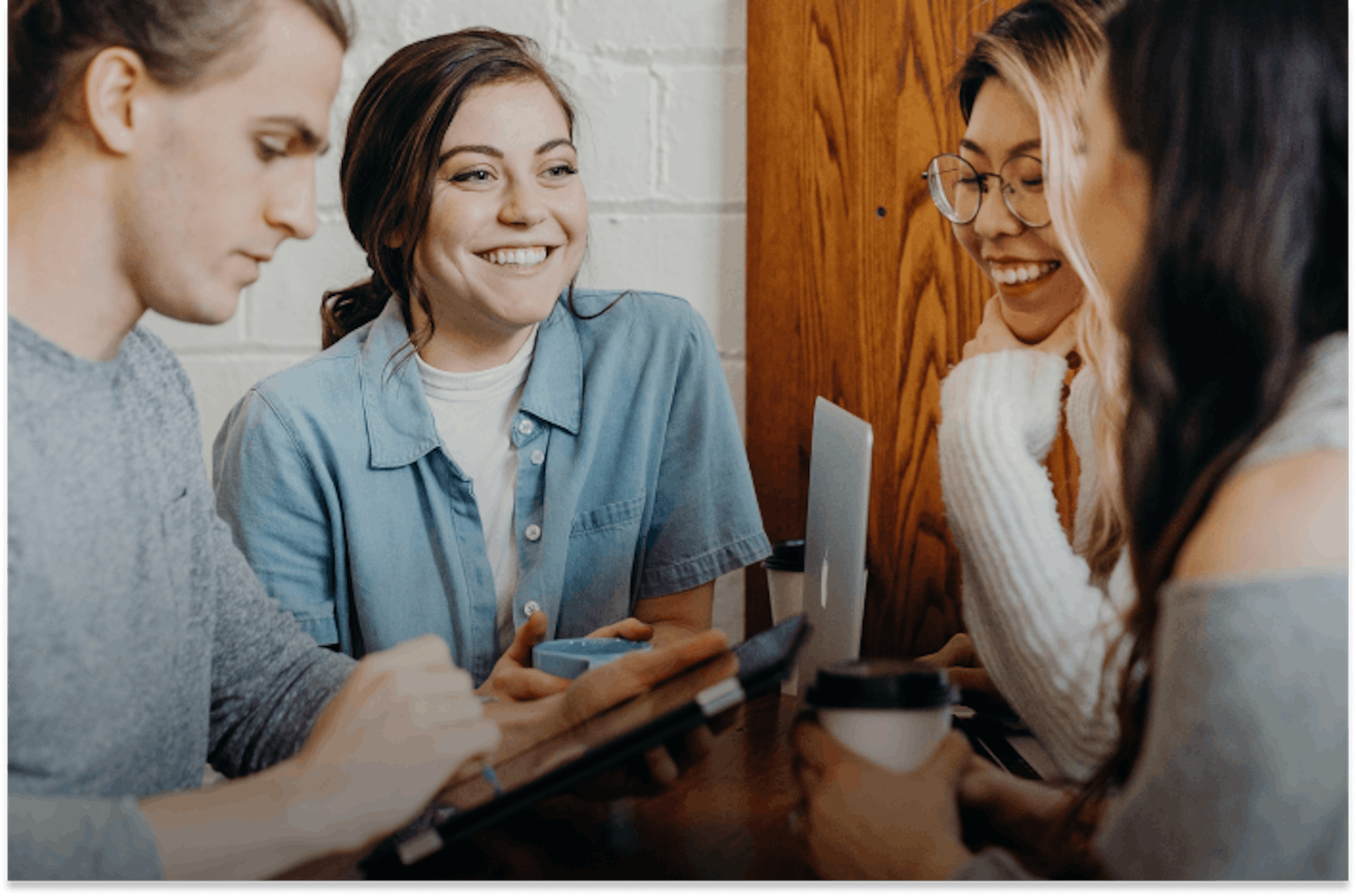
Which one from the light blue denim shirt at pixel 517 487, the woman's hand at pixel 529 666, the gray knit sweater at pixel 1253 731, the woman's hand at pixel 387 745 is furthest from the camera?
the light blue denim shirt at pixel 517 487

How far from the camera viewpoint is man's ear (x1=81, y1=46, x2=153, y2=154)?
21.7 inches

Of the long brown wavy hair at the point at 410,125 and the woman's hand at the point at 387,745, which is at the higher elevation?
the long brown wavy hair at the point at 410,125

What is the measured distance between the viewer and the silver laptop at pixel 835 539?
0.75 m

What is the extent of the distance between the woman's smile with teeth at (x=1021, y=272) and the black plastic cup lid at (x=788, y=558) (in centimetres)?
29

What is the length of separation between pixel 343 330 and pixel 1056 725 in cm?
71

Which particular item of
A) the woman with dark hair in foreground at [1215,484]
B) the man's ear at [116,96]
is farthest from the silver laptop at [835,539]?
the man's ear at [116,96]

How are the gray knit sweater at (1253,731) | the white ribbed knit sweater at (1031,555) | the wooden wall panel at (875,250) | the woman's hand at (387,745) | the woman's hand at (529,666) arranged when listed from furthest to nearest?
the wooden wall panel at (875,250), the woman's hand at (529,666), the white ribbed knit sweater at (1031,555), the woman's hand at (387,745), the gray knit sweater at (1253,731)

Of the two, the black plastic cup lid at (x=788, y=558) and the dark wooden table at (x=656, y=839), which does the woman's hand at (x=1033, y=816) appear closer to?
the dark wooden table at (x=656, y=839)

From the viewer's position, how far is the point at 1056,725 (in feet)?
2.26

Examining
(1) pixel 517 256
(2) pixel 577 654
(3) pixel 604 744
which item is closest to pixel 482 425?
(1) pixel 517 256

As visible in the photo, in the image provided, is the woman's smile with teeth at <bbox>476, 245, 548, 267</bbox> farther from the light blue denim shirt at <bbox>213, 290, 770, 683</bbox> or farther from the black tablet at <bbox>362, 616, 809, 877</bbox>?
the black tablet at <bbox>362, 616, 809, 877</bbox>

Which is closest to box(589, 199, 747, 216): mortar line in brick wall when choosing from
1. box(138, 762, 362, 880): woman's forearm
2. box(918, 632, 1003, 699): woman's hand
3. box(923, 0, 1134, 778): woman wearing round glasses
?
box(923, 0, 1134, 778): woman wearing round glasses

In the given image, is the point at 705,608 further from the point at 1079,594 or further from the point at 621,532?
the point at 1079,594

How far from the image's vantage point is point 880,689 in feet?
1.79
